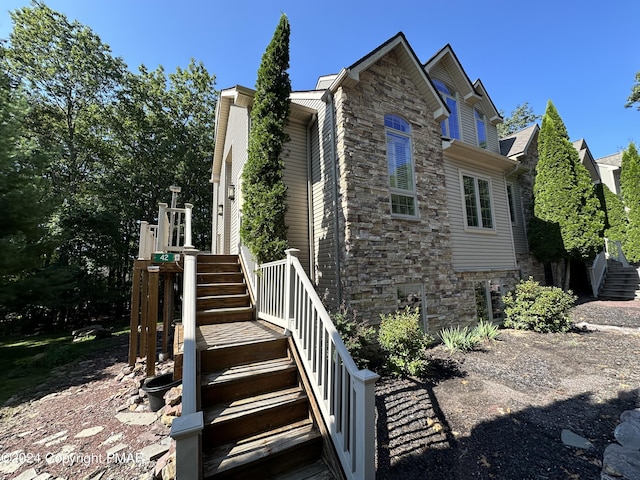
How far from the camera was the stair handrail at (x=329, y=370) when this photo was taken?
2297 mm

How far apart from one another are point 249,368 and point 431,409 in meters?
2.58

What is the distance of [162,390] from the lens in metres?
4.48

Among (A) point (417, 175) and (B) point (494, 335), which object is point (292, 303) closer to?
(A) point (417, 175)

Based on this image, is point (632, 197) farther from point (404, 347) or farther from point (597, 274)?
point (404, 347)

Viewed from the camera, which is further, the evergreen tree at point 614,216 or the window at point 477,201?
the evergreen tree at point 614,216

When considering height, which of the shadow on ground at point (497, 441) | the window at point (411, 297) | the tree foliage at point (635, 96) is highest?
the tree foliage at point (635, 96)

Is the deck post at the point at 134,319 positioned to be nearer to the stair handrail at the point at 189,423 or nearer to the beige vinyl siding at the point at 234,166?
the beige vinyl siding at the point at 234,166

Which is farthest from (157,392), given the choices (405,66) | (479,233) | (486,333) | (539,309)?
(405,66)

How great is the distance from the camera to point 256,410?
2.85m

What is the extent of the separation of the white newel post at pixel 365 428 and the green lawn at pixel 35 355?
676cm

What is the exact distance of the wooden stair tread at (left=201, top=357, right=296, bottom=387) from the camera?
3.06 meters

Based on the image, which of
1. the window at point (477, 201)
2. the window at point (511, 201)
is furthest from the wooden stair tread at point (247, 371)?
the window at point (511, 201)

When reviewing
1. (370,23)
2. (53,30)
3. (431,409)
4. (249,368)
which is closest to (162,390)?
(249,368)

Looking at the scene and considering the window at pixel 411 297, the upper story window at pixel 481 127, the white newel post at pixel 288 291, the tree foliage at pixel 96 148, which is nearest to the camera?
the white newel post at pixel 288 291
